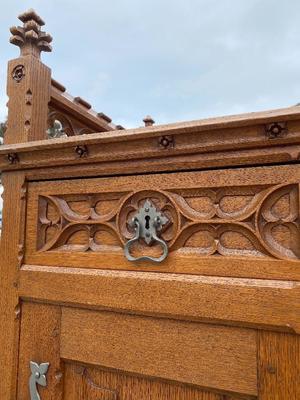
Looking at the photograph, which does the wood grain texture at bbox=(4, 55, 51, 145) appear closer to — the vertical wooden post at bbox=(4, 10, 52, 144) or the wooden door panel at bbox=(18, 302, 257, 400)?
the vertical wooden post at bbox=(4, 10, 52, 144)

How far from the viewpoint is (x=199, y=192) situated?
455mm

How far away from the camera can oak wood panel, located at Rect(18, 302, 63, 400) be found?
523 mm

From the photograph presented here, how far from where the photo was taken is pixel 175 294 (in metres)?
0.45

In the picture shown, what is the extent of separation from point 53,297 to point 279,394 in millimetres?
340

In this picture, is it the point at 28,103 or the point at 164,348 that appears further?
the point at 28,103

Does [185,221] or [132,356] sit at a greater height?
[185,221]

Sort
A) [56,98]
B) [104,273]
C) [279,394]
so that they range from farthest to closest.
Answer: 1. [56,98]
2. [104,273]
3. [279,394]

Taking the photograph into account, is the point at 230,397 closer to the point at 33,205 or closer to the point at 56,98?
the point at 33,205

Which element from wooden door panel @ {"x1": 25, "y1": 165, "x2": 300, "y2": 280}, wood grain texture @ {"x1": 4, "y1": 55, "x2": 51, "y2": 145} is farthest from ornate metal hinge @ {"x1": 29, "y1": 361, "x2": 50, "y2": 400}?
wood grain texture @ {"x1": 4, "y1": 55, "x2": 51, "y2": 145}

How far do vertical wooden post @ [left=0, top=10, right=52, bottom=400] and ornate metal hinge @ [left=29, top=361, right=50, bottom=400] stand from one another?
4 centimetres

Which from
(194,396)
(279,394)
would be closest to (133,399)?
(194,396)

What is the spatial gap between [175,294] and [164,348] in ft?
0.25

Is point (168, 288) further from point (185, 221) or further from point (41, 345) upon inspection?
point (41, 345)

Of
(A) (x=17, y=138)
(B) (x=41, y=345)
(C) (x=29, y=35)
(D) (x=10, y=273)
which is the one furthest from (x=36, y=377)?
(C) (x=29, y=35)
